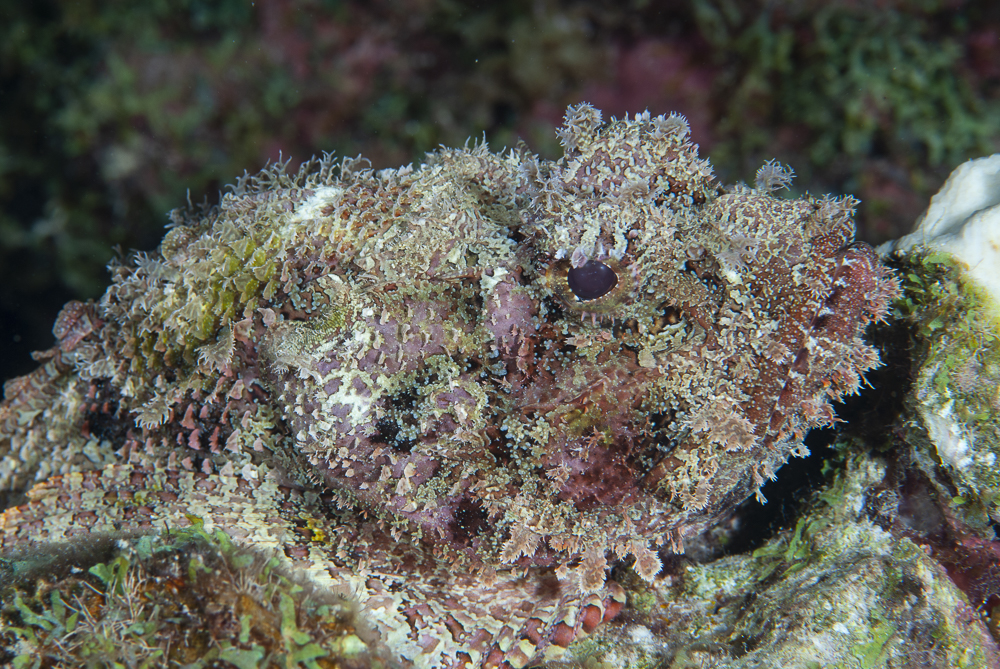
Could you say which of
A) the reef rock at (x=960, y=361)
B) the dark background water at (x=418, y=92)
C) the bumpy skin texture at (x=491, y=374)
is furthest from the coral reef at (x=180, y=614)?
the dark background water at (x=418, y=92)

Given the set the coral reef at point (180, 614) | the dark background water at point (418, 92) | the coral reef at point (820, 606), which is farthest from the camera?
the dark background water at point (418, 92)

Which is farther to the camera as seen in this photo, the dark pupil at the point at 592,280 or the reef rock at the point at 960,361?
the reef rock at the point at 960,361

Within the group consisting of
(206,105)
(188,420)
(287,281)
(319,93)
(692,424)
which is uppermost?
(319,93)

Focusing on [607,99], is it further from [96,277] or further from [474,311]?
[96,277]

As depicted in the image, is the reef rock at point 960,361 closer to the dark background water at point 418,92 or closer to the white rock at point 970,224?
the white rock at point 970,224

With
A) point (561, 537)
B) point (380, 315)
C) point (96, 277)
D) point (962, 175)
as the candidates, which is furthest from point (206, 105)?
point (962, 175)

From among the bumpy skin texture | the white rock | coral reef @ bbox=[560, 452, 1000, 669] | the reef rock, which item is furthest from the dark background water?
coral reef @ bbox=[560, 452, 1000, 669]

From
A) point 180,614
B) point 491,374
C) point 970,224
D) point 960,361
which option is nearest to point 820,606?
point 960,361
